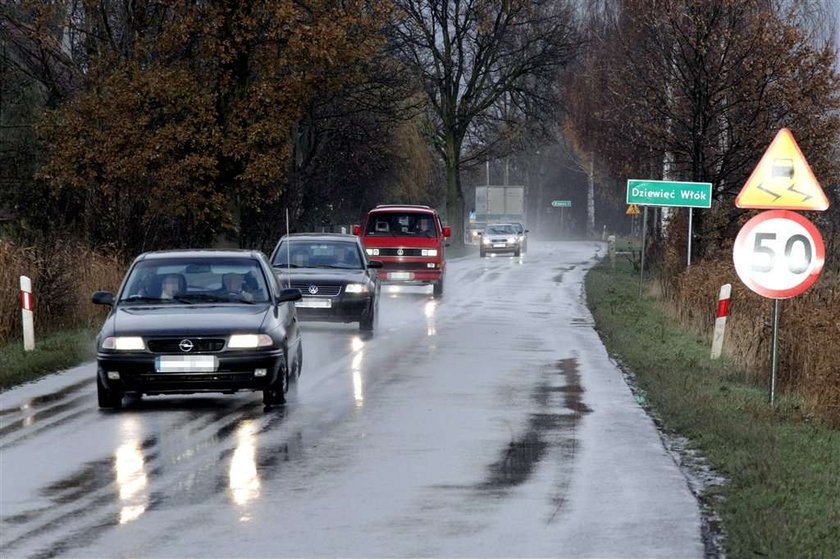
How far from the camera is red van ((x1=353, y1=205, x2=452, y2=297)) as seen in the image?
37406mm

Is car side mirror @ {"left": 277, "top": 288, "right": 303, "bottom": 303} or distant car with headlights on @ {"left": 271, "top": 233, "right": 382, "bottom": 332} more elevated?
car side mirror @ {"left": 277, "top": 288, "right": 303, "bottom": 303}

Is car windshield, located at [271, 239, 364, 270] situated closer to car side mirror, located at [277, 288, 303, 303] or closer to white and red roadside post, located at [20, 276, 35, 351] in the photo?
white and red roadside post, located at [20, 276, 35, 351]

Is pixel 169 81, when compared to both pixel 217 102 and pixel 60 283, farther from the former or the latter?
pixel 60 283

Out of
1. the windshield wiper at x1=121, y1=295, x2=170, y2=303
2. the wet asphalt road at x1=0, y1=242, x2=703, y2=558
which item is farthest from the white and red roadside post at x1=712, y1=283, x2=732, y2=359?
the windshield wiper at x1=121, y1=295, x2=170, y2=303

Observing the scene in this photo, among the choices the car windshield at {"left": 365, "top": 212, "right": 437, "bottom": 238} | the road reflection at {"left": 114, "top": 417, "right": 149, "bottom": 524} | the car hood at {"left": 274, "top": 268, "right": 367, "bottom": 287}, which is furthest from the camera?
the car windshield at {"left": 365, "top": 212, "right": 437, "bottom": 238}

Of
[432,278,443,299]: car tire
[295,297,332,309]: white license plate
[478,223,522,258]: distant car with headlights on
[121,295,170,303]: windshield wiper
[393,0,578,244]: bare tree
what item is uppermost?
[393,0,578,244]: bare tree

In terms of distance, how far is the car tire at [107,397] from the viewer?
46.5ft

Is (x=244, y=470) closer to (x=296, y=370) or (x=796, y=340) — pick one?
(x=296, y=370)

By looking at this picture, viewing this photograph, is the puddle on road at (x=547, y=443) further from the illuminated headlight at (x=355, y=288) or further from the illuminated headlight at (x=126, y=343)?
the illuminated headlight at (x=355, y=288)

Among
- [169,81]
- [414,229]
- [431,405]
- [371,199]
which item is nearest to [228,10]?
[169,81]

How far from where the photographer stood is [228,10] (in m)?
34.1

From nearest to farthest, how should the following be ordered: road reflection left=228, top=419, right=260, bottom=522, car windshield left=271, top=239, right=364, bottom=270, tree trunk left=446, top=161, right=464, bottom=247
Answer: road reflection left=228, top=419, right=260, bottom=522, car windshield left=271, top=239, right=364, bottom=270, tree trunk left=446, top=161, right=464, bottom=247

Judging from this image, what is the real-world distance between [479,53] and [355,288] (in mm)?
44194

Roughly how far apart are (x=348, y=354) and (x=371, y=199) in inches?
1917
